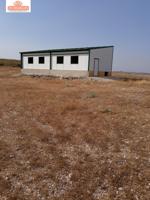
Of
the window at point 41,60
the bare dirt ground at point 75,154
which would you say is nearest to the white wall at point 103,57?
the window at point 41,60

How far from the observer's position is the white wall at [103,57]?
74.0ft

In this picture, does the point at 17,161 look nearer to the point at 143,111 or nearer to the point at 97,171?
the point at 97,171

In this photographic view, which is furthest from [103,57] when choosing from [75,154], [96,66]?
[75,154]

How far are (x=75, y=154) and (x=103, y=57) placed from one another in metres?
21.3

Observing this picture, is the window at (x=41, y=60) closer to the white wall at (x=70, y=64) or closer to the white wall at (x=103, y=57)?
the white wall at (x=70, y=64)

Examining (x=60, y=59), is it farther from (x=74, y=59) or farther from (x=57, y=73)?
(x=74, y=59)

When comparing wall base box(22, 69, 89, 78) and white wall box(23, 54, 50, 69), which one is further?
white wall box(23, 54, 50, 69)

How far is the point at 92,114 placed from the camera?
25.3 feet

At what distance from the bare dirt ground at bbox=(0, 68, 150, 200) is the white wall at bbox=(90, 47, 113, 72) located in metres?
15.2

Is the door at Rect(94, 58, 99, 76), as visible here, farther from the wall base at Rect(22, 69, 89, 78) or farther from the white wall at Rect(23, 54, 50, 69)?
the white wall at Rect(23, 54, 50, 69)

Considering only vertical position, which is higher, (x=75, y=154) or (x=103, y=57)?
(x=103, y=57)

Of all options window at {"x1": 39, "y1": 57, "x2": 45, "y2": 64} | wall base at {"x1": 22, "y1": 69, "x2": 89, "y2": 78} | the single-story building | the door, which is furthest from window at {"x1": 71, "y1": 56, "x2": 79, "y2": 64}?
window at {"x1": 39, "y1": 57, "x2": 45, "y2": 64}

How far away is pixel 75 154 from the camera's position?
452cm

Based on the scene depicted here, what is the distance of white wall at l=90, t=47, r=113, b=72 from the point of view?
22562mm
